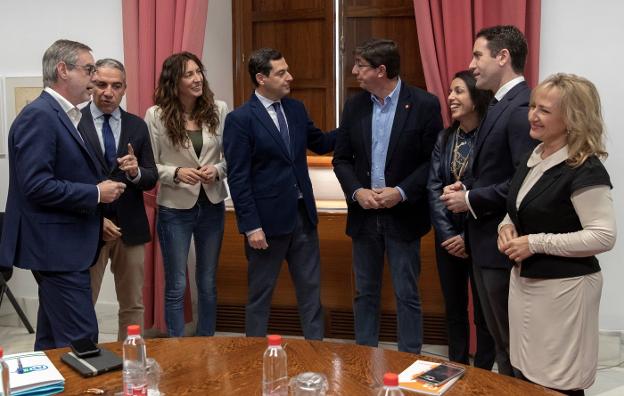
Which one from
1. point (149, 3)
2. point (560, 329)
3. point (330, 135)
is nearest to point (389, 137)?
point (330, 135)

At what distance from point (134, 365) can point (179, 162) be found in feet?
5.87

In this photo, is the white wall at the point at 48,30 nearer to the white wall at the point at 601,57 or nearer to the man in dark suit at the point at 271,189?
the man in dark suit at the point at 271,189

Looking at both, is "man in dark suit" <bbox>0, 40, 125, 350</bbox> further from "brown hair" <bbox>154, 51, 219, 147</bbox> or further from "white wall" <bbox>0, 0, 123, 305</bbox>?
"white wall" <bbox>0, 0, 123, 305</bbox>

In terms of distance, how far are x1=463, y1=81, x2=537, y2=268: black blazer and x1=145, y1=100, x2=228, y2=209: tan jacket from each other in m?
1.33

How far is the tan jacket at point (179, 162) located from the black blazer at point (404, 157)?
0.66 meters

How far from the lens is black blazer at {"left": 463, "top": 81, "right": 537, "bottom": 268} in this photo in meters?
2.58

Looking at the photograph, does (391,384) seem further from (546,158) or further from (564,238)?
(546,158)

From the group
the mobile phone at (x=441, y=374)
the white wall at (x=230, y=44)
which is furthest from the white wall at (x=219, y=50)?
the mobile phone at (x=441, y=374)

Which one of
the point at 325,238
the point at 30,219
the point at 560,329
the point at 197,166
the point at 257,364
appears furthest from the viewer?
the point at 325,238

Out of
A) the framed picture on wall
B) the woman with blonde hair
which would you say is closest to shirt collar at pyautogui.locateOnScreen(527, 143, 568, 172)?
the woman with blonde hair

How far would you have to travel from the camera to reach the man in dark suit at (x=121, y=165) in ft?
10.3

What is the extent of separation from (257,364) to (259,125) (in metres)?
1.54

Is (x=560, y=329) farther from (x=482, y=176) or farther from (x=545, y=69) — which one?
(x=545, y=69)

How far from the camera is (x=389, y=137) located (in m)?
3.14
